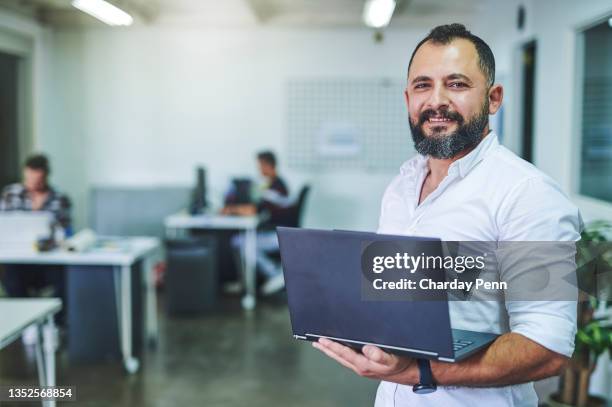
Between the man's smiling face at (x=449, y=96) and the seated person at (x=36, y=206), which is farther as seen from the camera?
the seated person at (x=36, y=206)

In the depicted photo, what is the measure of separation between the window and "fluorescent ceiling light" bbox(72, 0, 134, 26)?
3.21m

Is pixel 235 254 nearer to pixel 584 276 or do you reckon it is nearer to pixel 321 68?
pixel 321 68

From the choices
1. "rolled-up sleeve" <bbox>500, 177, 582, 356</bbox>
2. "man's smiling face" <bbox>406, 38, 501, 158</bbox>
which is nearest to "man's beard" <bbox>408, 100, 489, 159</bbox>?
"man's smiling face" <bbox>406, 38, 501, 158</bbox>

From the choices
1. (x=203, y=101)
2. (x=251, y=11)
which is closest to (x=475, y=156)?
(x=251, y=11)

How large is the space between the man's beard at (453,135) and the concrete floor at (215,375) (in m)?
2.40

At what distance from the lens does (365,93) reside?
21.4 ft

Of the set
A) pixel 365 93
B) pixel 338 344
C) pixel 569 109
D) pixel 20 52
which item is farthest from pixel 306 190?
pixel 338 344

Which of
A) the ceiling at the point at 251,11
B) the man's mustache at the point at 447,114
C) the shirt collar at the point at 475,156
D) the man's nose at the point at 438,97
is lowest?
the shirt collar at the point at 475,156

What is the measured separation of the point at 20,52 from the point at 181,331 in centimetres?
336

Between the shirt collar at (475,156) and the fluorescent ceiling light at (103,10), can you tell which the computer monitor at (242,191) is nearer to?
the fluorescent ceiling light at (103,10)

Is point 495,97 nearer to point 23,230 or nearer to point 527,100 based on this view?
point 23,230

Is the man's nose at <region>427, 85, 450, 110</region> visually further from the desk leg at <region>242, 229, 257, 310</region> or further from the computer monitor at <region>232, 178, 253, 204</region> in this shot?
the computer monitor at <region>232, 178, 253, 204</region>

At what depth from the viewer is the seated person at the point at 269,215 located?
18.6 feet

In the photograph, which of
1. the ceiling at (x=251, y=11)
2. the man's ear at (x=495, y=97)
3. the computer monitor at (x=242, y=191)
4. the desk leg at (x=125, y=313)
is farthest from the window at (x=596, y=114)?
the computer monitor at (x=242, y=191)
